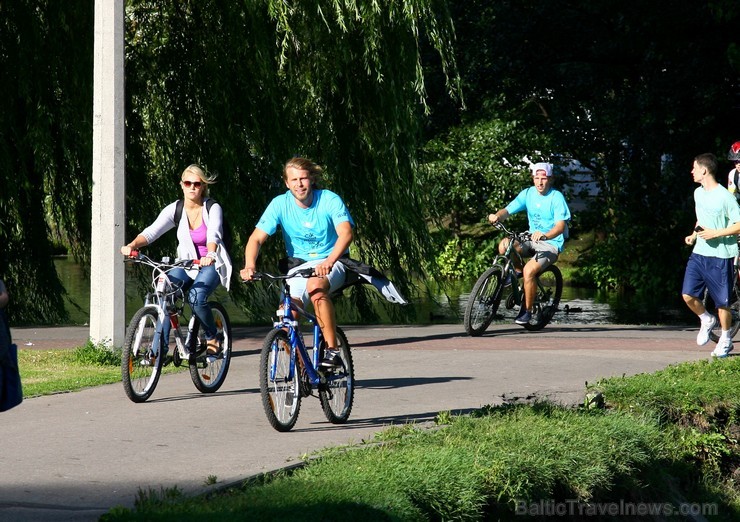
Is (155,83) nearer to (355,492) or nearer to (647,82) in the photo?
(355,492)

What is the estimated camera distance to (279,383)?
25.1 ft

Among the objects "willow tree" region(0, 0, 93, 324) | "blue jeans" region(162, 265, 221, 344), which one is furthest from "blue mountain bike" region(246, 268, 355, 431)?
"willow tree" region(0, 0, 93, 324)

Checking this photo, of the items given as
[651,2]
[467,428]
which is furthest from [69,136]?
[651,2]

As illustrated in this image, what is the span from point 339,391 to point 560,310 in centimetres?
1462

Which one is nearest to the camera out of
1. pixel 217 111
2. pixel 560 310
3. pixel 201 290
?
pixel 201 290

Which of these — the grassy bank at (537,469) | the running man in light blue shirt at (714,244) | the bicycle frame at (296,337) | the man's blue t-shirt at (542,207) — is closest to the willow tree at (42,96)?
the man's blue t-shirt at (542,207)

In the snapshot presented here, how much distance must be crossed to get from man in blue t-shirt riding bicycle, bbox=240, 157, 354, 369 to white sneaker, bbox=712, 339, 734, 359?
15.5 ft

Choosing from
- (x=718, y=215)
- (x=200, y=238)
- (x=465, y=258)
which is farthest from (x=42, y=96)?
(x=465, y=258)

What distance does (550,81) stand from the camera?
26.0 meters

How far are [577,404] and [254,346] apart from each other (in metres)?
4.66

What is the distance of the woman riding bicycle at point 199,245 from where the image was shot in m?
9.33

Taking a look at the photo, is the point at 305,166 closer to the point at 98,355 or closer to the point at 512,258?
the point at 98,355

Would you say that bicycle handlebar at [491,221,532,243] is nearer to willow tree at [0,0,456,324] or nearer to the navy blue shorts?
willow tree at [0,0,456,324]

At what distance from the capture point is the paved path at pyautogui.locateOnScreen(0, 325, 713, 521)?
20.3 ft
